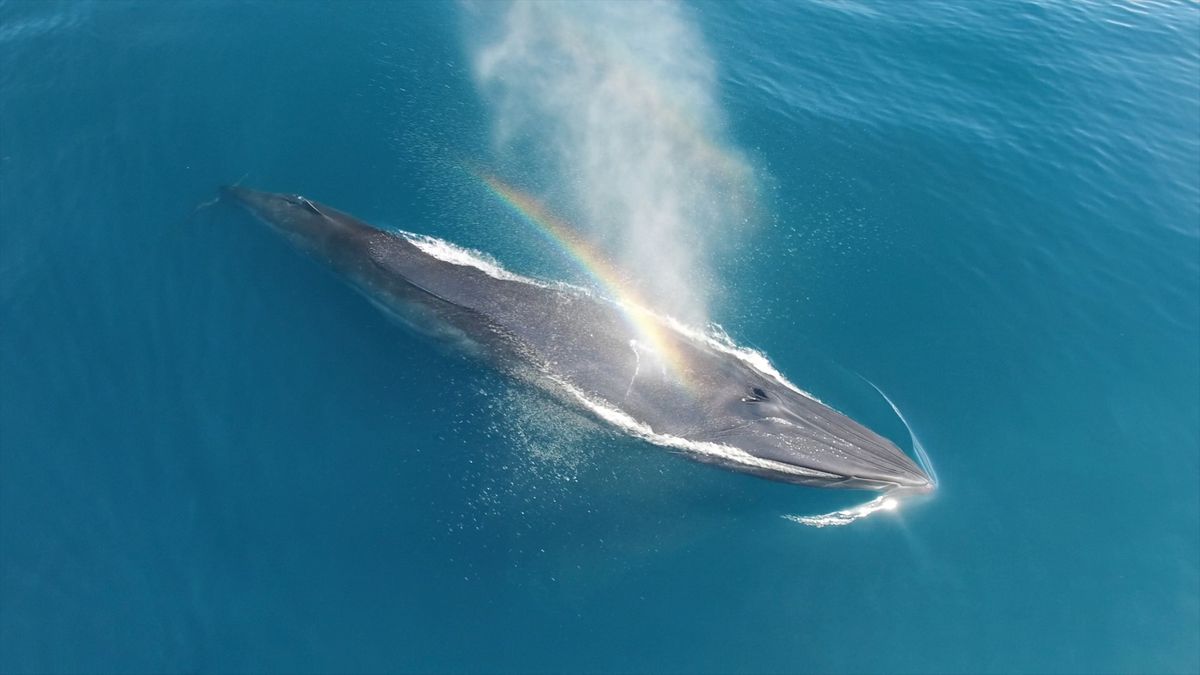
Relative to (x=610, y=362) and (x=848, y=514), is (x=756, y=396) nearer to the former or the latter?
(x=848, y=514)

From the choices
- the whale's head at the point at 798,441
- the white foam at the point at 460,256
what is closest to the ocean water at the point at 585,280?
the white foam at the point at 460,256

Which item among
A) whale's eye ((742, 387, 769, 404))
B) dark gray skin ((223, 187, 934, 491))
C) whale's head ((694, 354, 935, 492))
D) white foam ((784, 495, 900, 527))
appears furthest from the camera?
whale's eye ((742, 387, 769, 404))

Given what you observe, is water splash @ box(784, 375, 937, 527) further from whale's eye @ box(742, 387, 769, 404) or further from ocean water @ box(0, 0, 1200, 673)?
whale's eye @ box(742, 387, 769, 404)

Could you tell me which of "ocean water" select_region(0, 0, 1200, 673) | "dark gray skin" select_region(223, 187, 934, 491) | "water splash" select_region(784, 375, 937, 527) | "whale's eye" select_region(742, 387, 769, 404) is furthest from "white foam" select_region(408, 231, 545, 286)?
"water splash" select_region(784, 375, 937, 527)

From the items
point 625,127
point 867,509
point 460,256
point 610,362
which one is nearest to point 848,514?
point 867,509

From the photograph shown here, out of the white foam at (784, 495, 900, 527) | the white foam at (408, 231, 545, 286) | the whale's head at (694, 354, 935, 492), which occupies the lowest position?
the white foam at (784, 495, 900, 527)

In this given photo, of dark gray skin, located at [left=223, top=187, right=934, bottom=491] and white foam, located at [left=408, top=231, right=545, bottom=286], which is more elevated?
white foam, located at [left=408, top=231, right=545, bottom=286]

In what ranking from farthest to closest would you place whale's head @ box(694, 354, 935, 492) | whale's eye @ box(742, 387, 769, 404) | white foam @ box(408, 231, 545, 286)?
white foam @ box(408, 231, 545, 286)
whale's eye @ box(742, 387, 769, 404)
whale's head @ box(694, 354, 935, 492)

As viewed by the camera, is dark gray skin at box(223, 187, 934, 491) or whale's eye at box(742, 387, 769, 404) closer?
dark gray skin at box(223, 187, 934, 491)
